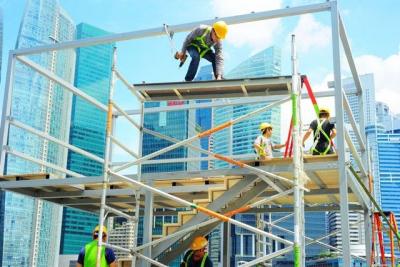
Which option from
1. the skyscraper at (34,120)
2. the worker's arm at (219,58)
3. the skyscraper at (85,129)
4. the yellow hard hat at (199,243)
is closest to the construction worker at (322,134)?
the worker's arm at (219,58)

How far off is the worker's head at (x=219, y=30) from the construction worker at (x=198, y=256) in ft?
11.4

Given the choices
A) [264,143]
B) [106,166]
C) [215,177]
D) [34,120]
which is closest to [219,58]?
[264,143]

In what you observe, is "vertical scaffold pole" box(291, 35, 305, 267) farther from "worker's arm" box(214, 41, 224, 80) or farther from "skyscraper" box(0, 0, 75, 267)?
"skyscraper" box(0, 0, 75, 267)

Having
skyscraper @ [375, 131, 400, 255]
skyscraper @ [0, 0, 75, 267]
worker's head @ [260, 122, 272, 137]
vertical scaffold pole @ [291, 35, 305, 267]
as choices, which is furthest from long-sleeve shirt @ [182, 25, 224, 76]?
skyscraper @ [375, 131, 400, 255]

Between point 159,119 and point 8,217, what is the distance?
5451 centimetres

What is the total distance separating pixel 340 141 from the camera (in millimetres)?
7891

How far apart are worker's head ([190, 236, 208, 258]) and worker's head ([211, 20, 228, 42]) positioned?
3468mm

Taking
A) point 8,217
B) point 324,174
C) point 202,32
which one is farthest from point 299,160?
point 8,217

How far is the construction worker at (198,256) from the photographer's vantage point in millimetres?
8664

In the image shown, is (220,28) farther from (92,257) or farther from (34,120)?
(34,120)

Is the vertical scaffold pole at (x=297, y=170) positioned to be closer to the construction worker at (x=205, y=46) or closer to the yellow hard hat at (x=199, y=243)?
the construction worker at (x=205, y=46)

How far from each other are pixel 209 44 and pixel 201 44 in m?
0.15

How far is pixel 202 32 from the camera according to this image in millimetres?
9594

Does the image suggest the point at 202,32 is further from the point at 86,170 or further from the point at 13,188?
the point at 86,170
